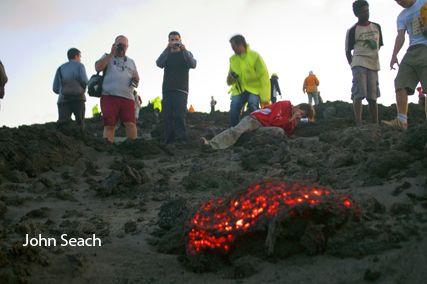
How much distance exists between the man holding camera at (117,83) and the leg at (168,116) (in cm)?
56

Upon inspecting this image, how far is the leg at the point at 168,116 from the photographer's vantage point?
21.1 feet

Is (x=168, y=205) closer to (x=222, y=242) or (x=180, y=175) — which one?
(x=222, y=242)

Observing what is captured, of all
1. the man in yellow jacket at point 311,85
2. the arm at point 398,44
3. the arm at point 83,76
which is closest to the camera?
the arm at point 398,44

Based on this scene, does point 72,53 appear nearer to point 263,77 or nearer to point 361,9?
point 263,77

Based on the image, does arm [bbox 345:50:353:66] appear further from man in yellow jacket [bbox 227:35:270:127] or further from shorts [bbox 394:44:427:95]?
man in yellow jacket [bbox 227:35:270:127]

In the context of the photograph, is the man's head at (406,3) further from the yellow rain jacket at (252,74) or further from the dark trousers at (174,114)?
the dark trousers at (174,114)

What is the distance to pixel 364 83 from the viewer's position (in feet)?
18.6

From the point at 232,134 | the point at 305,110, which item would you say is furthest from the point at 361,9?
the point at 232,134

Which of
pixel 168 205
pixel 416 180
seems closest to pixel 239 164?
pixel 168 205

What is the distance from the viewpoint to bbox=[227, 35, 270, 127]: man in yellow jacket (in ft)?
21.0

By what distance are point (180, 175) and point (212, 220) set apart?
2.40 m

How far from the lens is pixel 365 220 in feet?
6.95

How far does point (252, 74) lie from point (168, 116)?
1.53 metres

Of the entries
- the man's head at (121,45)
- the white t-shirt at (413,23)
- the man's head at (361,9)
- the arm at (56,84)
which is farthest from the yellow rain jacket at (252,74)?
the arm at (56,84)
